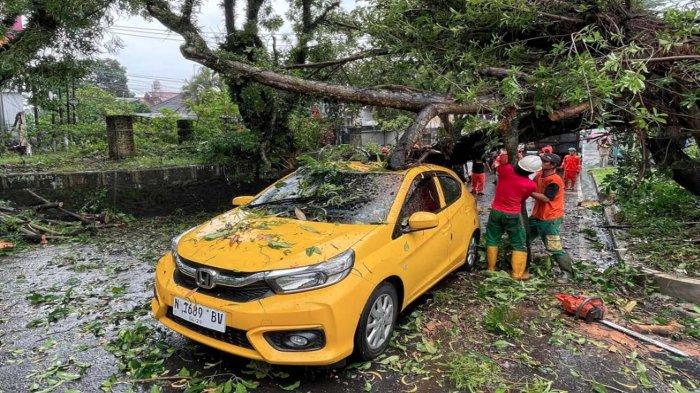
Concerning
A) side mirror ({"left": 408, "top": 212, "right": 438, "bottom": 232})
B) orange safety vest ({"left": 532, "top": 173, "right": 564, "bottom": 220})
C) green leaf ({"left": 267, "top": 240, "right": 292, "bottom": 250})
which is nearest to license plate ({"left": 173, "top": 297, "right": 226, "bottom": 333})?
green leaf ({"left": 267, "top": 240, "right": 292, "bottom": 250})

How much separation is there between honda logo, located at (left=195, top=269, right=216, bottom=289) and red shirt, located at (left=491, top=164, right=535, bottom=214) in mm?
3654

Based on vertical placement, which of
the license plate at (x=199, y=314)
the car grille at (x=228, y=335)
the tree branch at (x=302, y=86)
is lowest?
the car grille at (x=228, y=335)

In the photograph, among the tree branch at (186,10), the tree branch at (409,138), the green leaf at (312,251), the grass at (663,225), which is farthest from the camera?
the tree branch at (186,10)

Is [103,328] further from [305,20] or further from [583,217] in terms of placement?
[583,217]

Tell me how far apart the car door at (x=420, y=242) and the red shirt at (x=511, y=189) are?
113 centimetres

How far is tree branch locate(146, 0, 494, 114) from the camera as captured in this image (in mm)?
5254

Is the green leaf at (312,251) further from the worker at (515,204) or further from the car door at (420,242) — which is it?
the worker at (515,204)

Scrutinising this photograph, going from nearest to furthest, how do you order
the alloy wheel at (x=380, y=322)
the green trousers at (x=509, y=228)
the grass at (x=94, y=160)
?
the alloy wheel at (x=380, y=322)
the green trousers at (x=509, y=228)
the grass at (x=94, y=160)

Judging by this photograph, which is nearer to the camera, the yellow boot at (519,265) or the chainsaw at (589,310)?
the chainsaw at (589,310)

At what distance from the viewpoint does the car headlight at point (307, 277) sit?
303 cm

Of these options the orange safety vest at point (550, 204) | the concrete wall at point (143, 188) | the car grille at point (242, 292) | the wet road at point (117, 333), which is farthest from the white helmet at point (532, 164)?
the concrete wall at point (143, 188)

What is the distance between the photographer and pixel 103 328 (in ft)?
13.4

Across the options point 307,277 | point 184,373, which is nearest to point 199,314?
point 184,373

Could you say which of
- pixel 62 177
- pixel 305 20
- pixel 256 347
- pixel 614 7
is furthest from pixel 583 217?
pixel 62 177
